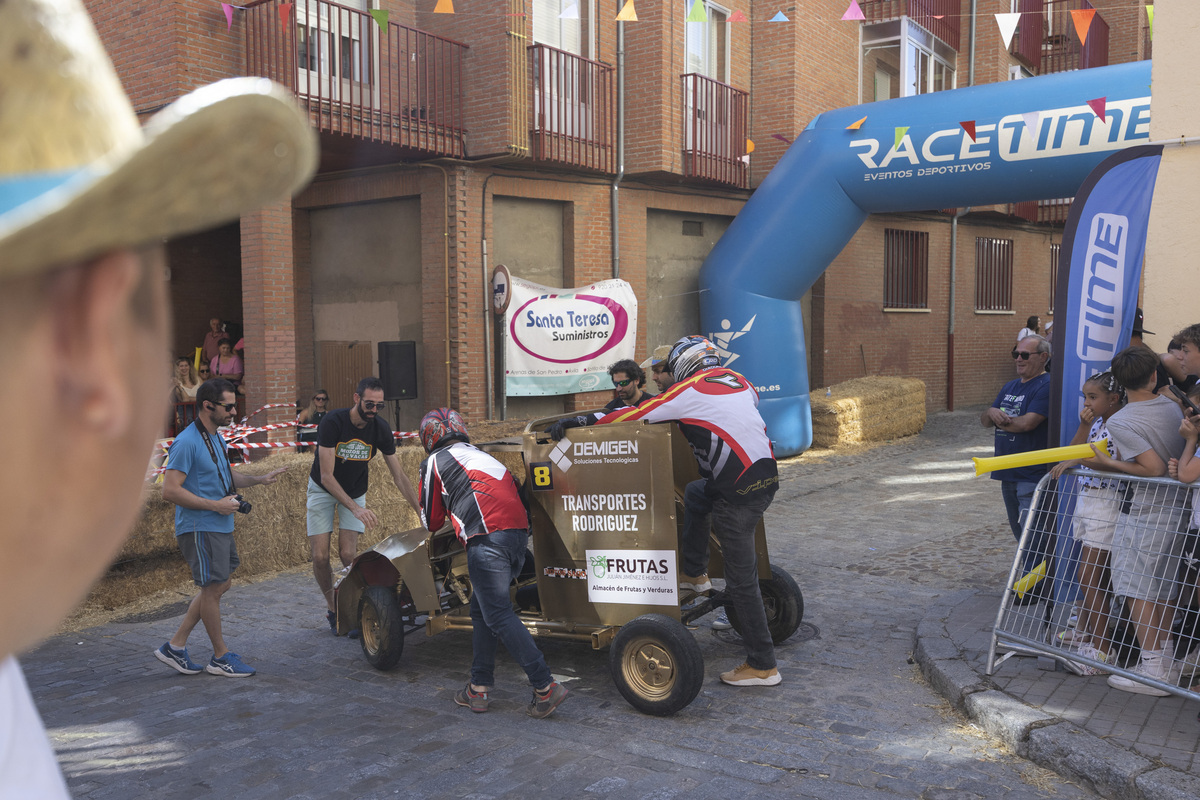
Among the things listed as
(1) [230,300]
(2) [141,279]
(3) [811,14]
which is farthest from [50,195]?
(3) [811,14]

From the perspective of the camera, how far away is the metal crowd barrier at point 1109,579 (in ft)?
16.6

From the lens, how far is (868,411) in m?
16.7

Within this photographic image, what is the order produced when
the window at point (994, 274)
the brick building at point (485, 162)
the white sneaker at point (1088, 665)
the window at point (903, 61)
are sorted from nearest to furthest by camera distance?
1. the white sneaker at point (1088, 665)
2. the brick building at point (485, 162)
3. the window at point (903, 61)
4. the window at point (994, 274)

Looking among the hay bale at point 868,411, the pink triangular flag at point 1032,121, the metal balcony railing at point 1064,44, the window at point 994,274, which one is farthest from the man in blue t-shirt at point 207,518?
the metal balcony railing at point 1064,44

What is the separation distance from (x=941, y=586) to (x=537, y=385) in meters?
7.26

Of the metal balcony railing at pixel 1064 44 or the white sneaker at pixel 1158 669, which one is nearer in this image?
the white sneaker at pixel 1158 669

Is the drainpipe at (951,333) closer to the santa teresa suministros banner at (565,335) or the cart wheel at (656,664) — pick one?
the santa teresa suministros banner at (565,335)

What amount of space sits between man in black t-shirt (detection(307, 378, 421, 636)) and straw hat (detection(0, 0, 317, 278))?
641 cm

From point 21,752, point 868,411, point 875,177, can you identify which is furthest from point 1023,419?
point 868,411

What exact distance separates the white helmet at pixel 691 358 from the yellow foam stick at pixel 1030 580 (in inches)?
87.4

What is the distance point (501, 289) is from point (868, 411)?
706 centimetres

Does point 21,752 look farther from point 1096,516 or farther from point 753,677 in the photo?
point 1096,516

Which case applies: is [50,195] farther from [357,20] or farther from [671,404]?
[357,20]

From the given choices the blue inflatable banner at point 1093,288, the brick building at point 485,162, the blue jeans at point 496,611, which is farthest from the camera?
the brick building at point 485,162
